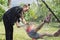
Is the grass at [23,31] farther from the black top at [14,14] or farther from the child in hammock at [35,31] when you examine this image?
the black top at [14,14]

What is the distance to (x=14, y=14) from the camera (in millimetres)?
3260

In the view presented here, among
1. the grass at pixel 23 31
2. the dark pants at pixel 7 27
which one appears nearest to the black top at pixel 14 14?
the dark pants at pixel 7 27

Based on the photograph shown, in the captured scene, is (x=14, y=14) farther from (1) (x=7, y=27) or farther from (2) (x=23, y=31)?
(2) (x=23, y=31)

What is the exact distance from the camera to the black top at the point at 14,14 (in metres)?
3.26

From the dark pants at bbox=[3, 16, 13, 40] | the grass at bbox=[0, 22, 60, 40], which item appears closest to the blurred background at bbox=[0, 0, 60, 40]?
the grass at bbox=[0, 22, 60, 40]

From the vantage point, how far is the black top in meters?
3.26

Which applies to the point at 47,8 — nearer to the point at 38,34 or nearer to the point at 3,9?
the point at 38,34

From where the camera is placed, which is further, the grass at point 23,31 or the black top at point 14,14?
the grass at point 23,31

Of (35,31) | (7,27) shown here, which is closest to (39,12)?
(35,31)

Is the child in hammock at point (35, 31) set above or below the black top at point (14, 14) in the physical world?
below

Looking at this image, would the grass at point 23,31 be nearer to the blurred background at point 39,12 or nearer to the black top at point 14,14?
the blurred background at point 39,12

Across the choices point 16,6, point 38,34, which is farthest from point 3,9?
point 38,34

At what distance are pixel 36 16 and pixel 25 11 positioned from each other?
0.19 m

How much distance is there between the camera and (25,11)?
10.8 ft
